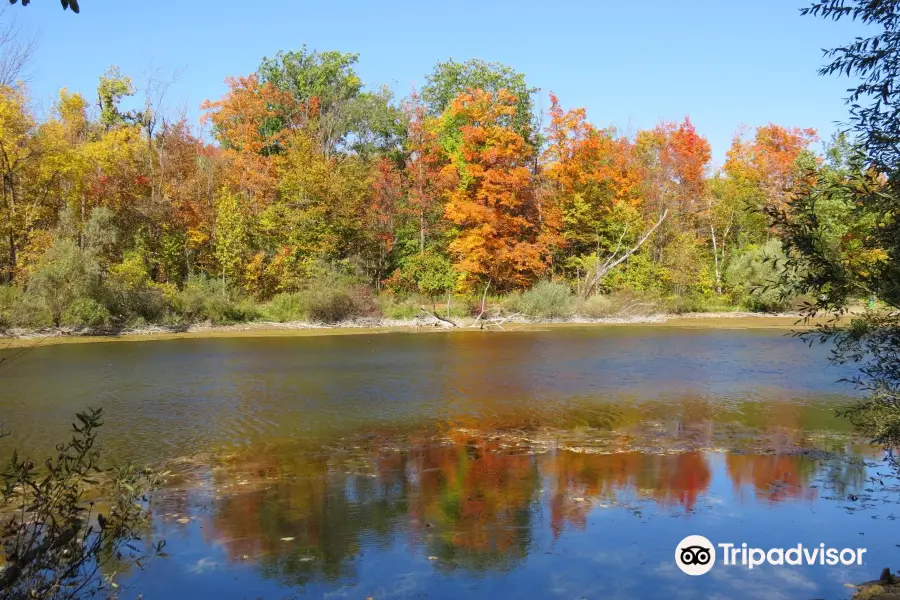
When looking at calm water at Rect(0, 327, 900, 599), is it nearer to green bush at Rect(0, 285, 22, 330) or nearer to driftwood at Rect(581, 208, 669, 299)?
→ green bush at Rect(0, 285, 22, 330)

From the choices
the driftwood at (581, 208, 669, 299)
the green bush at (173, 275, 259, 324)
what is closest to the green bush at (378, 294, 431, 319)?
the green bush at (173, 275, 259, 324)

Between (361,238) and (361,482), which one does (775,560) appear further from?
(361,238)

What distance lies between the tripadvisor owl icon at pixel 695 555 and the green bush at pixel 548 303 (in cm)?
2713

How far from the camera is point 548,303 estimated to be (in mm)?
33688

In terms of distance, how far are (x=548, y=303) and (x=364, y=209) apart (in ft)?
40.4

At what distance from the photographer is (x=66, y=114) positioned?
124 feet

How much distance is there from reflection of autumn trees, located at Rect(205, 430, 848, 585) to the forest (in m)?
20.0

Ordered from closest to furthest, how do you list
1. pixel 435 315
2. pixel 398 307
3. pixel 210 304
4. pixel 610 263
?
pixel 210 304
pixel 435 315
pixel 398 307
pixel 610 263

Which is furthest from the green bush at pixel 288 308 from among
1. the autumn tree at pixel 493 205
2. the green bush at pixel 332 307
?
the autumn tree at pixel 493 205

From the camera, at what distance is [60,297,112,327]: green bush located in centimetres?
2533

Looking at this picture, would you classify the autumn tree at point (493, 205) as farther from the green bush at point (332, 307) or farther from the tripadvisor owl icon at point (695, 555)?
the tripadvisor owl icon at point (695, 555)

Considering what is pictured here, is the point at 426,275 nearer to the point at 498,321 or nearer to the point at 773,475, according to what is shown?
the point at 498,321

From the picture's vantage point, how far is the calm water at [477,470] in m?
6.04

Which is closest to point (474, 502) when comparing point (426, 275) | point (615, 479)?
point (615, 479)
